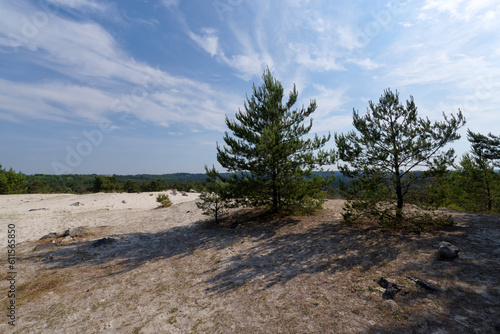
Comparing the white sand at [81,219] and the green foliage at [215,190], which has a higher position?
the green foliage at [215,190]

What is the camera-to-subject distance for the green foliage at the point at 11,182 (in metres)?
30.5

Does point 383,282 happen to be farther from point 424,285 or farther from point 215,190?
point 215,190

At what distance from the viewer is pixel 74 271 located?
694 cm

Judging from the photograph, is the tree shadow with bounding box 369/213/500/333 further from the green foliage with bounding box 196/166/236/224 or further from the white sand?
the white sand

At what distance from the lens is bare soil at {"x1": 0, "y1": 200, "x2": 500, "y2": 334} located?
12.5ft

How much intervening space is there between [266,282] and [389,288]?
9.11 ft

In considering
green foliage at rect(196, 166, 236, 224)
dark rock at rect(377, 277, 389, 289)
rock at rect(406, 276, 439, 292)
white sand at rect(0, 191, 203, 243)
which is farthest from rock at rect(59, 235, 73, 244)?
rock at rect(406, 276, 439, 292)

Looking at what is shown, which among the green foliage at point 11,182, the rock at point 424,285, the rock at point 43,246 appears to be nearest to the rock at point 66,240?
the rock at point 43,246

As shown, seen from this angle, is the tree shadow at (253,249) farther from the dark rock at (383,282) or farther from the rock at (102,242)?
the dark rock at (383,282)

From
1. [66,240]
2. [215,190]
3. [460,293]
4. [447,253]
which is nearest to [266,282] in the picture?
[460,293]

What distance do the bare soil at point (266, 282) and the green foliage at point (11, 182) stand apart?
3346 cm

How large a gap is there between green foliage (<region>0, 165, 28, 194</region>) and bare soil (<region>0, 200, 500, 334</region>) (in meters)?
33.5

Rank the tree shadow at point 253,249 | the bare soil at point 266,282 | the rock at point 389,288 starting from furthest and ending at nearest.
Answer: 1. the tree shadow at point 253,249
2. the rock at point 389,288
3. the bare soil at point 266,282

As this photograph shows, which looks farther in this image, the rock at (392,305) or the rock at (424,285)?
the rock at (424,285)
